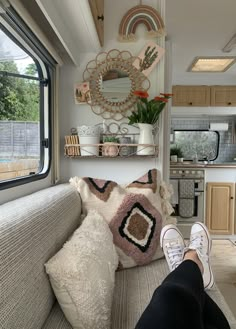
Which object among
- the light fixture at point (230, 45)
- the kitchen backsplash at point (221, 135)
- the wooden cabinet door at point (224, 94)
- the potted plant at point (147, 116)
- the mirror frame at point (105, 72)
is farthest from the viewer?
the kitchen backsplash at point (221, 135)

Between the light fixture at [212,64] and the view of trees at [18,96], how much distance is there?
7.57ft

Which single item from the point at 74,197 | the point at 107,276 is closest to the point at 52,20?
the point at 74,197

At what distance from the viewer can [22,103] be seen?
5.13 ft

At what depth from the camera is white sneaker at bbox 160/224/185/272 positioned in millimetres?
1343

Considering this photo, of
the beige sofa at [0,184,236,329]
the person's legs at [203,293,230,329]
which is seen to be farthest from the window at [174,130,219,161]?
the person's legs at [203,293,230,329]

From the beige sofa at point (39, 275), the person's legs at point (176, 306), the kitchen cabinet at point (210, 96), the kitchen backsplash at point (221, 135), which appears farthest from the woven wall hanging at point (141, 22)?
the kitchen backsplash at point (221, 135)

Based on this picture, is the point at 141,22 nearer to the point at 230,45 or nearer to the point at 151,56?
the point at 151,56

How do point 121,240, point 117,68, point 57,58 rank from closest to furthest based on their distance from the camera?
point 121,240
point 57,58
point 117,68

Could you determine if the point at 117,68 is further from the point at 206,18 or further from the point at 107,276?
the point at 107,276

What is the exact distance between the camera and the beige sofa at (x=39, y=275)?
2.16ft

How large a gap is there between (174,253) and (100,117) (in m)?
1.12

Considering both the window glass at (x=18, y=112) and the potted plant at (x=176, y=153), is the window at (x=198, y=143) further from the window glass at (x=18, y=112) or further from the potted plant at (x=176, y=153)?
the window glass at (x=18, y=112)

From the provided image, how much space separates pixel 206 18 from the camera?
2322mm

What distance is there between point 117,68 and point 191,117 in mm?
2603
